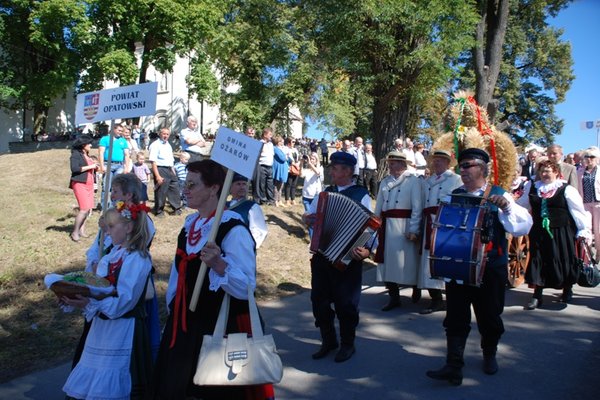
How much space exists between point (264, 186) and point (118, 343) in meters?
9.63

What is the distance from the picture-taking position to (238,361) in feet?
8.89

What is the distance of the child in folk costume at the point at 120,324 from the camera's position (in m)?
3.05

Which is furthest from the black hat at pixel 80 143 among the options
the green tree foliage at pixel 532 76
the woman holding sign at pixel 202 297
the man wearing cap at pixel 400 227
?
the green tree foliage at pixel 532 76

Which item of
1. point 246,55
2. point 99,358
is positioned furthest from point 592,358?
point 246,55

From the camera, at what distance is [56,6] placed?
30328 millimetres

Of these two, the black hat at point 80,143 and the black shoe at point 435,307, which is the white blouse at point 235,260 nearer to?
the black shoe at point 435,307

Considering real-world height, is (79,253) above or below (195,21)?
below

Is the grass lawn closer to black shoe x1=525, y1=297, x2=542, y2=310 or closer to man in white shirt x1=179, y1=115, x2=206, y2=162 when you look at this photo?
man in white shirt x1=179, y1=115, x2=206, y2=162

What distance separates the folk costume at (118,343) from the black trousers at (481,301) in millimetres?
2555

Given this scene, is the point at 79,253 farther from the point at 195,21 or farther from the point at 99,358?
the point at 195,21

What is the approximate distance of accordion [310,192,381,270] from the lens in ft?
15.2

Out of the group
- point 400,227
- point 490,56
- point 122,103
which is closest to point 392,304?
point 400,227

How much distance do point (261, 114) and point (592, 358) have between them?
24.2 m

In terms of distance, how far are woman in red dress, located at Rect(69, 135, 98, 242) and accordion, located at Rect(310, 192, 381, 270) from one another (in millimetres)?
5668
